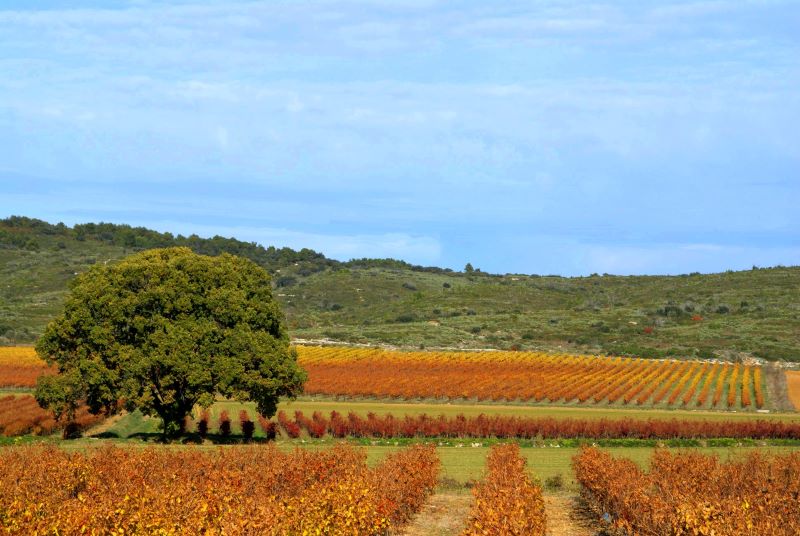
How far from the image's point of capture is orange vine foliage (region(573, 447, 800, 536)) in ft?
51.9

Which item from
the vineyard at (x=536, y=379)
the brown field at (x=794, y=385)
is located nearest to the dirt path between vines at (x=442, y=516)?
the vineyard at (x=536, y=379)

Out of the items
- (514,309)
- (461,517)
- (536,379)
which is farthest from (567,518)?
(514,309)

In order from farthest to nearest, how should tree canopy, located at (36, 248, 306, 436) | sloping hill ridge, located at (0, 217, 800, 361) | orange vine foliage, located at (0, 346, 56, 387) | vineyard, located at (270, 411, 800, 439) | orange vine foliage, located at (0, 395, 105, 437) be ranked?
sloping hill ridge, located at (0, 217, 800, 361)
orange vine foliage, located at (0, 346, 56, 387)
vineyard, located at (270, 411, 800, 439)
orange vine foliage, located at (0, 395, 105, 437)
tree canopy, located at (36, 248, 306, 436)

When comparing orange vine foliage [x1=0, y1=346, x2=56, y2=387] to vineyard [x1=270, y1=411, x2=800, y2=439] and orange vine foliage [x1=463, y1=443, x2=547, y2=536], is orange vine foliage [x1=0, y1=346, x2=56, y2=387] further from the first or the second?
orange vine foliage [x1=463, y1=443, x2=547, y2=536]

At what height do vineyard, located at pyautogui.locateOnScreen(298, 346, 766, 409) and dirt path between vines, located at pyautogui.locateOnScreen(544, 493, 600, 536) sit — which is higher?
vineyard, located at pyautogui.locateOnScreen(298, 346, 766, 409)

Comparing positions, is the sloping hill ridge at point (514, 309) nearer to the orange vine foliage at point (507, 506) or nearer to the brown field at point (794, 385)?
the brown field at point (794, 385)

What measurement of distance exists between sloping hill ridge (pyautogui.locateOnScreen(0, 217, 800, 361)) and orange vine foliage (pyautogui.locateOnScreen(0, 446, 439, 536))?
8306 cm

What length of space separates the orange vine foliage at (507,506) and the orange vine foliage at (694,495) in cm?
172

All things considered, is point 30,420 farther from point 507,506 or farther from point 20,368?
point 507,506

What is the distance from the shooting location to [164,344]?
41281mm

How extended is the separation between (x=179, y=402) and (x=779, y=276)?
140 m

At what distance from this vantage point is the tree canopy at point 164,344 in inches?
1625

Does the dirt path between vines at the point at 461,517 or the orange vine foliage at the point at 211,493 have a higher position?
the orange vine foliage at the point at 211,493

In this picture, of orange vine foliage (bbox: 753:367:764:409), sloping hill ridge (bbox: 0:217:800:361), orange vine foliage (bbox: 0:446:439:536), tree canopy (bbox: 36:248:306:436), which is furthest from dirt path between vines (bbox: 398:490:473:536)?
sloping hill ridge (bbox: 0:217:800:361)
